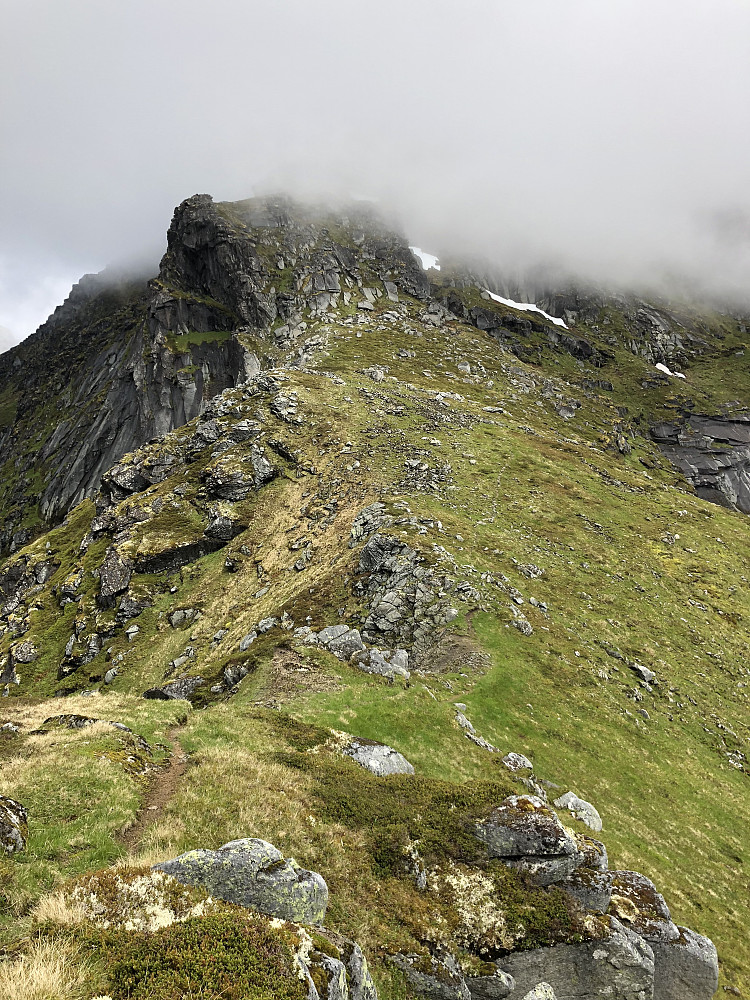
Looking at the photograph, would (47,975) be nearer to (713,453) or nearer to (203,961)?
(203,961)

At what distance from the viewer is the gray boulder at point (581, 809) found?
2155 centimetres

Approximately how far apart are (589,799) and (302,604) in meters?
23.9

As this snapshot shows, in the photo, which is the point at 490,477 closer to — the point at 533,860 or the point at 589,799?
the point at 589,799

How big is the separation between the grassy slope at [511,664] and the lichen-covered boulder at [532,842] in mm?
3691

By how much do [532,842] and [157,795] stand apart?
11620mm

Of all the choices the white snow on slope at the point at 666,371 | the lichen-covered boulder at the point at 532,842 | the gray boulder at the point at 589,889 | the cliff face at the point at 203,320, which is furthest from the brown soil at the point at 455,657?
the white snow on slope at the point at 666,371

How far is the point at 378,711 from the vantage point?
24219 mm

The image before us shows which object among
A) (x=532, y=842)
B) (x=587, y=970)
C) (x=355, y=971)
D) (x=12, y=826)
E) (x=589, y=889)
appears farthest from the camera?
(x=532, y=842)

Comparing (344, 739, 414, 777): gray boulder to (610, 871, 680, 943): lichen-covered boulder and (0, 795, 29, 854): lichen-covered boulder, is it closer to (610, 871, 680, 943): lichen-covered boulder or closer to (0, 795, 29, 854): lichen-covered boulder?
(610, 871, 680, 943): lichen-covered boulder

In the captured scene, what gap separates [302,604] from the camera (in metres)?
39.4

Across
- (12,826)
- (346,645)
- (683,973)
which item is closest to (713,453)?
(346,645)

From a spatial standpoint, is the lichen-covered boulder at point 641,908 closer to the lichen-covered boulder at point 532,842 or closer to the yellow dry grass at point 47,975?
the lichen-covered boulder at point 532,842

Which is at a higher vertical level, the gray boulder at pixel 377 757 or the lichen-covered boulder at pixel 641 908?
the gray boulder at pixel 377 757

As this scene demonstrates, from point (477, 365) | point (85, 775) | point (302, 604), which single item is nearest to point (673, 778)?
point (302, 604)
